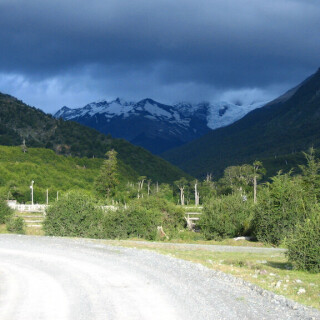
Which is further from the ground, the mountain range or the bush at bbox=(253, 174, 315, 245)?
the mountain range

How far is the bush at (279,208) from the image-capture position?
3450cm

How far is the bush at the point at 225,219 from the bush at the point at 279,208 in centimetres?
403

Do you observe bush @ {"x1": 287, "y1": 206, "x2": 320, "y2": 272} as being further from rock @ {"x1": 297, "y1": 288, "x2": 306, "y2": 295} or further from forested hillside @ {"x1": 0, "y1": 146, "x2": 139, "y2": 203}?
forested hillside @ {"x1": 0, "y1": 146, "x2": 139, "y2": 203}

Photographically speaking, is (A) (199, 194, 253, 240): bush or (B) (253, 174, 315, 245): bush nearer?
(B) (253, 174, 315, 245): bush

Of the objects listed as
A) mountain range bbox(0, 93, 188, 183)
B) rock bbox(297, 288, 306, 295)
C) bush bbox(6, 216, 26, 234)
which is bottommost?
rock bbox(297, 288, 306, 295)

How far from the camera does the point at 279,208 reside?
115 ft

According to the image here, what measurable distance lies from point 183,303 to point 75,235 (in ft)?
78.0

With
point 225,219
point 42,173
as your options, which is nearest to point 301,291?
point 225,219

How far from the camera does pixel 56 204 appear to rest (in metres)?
34.2

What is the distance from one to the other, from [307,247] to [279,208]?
17.4 meters

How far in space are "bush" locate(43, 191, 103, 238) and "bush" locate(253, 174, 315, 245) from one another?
39.9ft

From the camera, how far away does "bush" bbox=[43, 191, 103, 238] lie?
3375 centimetres

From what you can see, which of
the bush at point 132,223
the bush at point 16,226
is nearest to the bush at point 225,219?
the bush at point 132,223

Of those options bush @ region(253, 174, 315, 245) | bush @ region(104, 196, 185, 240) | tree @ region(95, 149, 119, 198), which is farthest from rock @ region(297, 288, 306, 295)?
tree @ region(95, 149, 119, 198)
